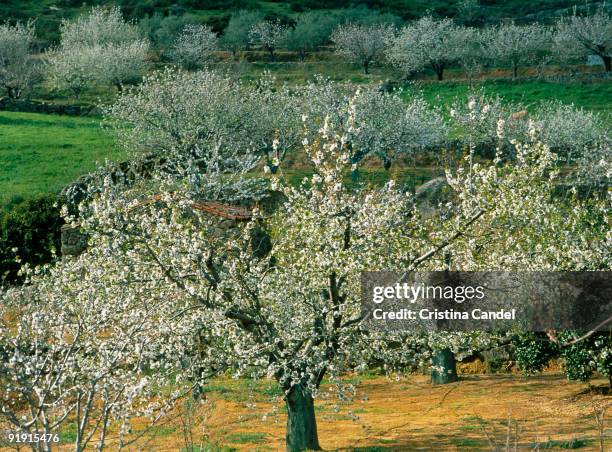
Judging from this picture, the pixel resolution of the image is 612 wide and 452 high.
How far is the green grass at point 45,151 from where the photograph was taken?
37688 millimetres

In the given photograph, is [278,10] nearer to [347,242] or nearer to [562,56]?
[562,56]

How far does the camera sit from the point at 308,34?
80.9 meters

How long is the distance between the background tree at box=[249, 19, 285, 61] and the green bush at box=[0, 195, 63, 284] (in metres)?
47.0

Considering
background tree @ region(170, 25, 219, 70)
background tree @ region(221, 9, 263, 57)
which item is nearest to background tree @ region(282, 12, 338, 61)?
background tree @ region(221, 9, 263, 57)

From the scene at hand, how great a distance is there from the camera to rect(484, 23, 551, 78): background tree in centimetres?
6938

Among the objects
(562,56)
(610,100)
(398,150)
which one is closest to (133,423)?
(398,150)

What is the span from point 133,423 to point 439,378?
302 inches

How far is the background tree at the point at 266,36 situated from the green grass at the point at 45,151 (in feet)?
89.4

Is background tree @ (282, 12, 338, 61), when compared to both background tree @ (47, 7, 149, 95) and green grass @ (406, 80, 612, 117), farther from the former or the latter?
green grass @ (406, 80, 612, 117)

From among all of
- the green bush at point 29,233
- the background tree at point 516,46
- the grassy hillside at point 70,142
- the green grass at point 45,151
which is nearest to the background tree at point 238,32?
the background tree at point 516,46

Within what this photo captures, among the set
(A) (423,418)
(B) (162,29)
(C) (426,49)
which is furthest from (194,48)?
(A) (423,418)

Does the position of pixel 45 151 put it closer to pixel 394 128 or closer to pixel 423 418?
pixel 394 128

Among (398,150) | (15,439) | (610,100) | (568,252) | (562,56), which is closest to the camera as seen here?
(15,439)

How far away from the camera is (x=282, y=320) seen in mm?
13906
